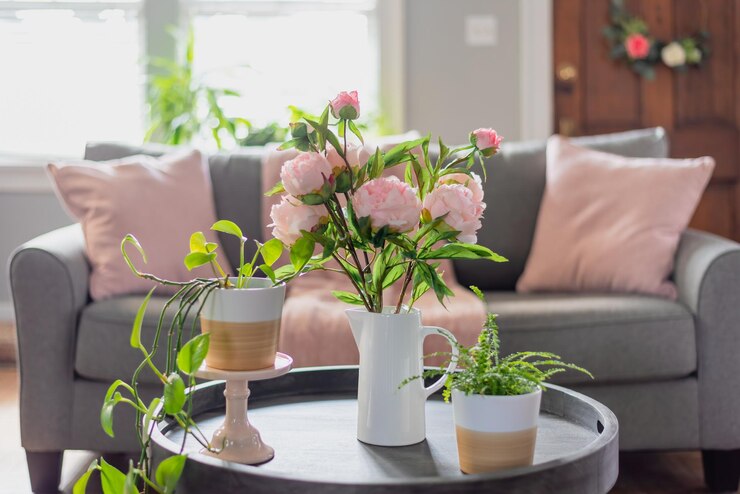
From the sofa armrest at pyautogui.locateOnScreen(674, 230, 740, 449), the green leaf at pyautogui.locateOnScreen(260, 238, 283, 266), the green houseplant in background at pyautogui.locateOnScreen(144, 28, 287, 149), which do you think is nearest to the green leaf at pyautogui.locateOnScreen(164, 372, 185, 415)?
the green leaf at pyautogui.locateOnScreen(260, 238, 283, 266)

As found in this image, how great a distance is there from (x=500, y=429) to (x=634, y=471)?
1.43m

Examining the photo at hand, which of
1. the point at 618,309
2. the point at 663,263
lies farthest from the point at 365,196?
the point at 663,263

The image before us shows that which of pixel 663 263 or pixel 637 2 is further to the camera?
pixel 637 2

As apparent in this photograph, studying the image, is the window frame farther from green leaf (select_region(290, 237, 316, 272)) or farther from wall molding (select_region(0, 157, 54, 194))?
green leaf (select_region(290, 237, 316, 272))

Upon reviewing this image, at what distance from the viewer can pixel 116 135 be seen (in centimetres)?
425

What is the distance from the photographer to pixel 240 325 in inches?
47.5

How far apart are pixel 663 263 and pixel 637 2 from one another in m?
2.21

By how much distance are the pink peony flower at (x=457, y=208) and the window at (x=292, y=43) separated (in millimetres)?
3069

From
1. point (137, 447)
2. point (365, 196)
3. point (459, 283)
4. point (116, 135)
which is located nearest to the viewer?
point (365, 196)

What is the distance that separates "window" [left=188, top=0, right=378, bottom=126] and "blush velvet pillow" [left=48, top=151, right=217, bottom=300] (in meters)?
1.57

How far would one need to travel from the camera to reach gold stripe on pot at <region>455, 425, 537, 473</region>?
44.6 inches

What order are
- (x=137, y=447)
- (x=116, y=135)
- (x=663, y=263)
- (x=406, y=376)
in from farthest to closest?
(x=116, y=135) → (x=663, y=263) → (x=137, y=447) → (x=406, y=376)

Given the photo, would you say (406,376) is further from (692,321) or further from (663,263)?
(663,263)

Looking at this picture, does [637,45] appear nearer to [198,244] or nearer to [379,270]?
[379,270]
